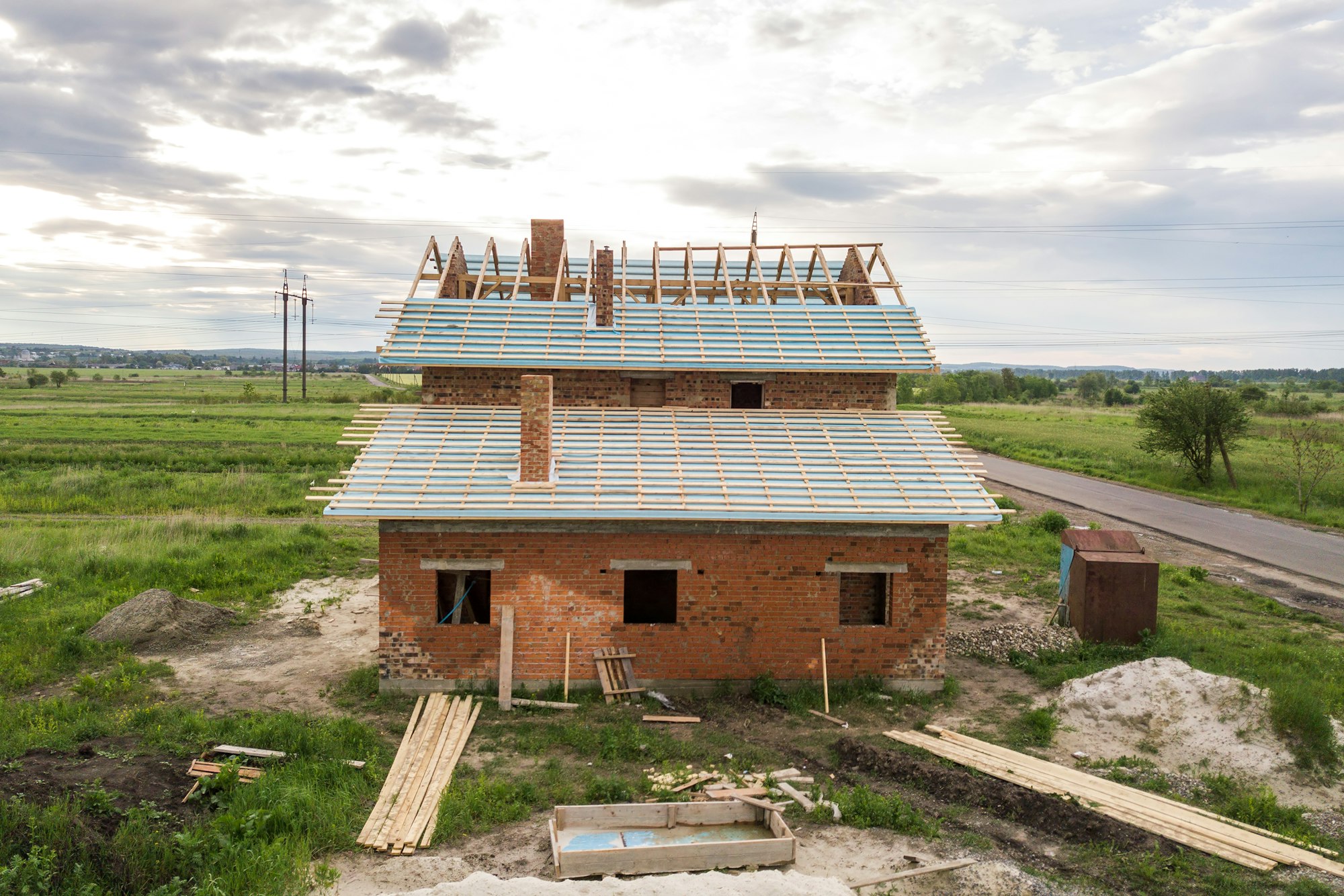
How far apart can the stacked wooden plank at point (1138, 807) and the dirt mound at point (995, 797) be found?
29cm

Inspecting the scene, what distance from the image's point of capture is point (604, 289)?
17.2m

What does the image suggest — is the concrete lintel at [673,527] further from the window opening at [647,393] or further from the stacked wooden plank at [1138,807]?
the window opening at [647,393]

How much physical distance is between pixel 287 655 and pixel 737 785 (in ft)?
32.2

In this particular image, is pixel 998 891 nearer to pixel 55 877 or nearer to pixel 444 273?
pixel 55 877

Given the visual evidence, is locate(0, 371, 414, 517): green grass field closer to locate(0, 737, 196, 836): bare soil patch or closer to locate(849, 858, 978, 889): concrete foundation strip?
locate(0, 737, 196, 836): bare soil patch

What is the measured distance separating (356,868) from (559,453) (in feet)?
24.1

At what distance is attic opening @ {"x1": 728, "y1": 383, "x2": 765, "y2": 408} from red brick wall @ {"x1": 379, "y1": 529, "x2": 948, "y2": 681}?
429 cm

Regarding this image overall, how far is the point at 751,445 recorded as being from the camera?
15102 mm

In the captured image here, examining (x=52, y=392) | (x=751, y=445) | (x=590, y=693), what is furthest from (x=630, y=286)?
(x=52, y=392)

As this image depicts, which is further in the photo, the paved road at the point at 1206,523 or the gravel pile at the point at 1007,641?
the paved road at the point at 1206,523

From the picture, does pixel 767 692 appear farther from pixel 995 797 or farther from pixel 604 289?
pixel 604 289

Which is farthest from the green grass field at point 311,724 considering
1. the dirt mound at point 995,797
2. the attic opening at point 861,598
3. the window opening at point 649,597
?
the window opening at point 649,597

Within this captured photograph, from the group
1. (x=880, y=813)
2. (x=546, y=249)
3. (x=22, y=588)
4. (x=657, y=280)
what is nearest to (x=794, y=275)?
(x=657, y=280)

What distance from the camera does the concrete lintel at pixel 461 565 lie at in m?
13.4
